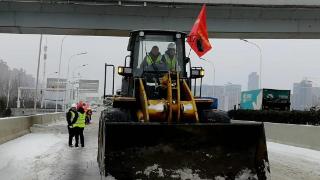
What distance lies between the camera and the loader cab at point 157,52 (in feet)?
34.2

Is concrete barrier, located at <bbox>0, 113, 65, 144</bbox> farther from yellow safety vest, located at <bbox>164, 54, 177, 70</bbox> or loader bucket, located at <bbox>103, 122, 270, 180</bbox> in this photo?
loader bucket, located at <bbox>103, 122, 270, 180</bbox>

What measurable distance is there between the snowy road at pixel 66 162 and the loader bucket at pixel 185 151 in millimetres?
2045

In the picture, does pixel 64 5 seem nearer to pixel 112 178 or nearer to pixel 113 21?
pixel 113 21

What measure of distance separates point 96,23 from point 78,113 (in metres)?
9.44

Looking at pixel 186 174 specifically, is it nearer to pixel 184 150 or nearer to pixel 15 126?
pixel 184 150

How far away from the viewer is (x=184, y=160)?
8.00 m

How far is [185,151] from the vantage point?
8.04m

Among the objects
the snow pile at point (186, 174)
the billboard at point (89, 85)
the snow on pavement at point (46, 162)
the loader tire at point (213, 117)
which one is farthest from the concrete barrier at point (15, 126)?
the billboard at point (89, 85)

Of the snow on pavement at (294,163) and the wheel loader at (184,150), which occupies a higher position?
the wheel loader at (184,150)

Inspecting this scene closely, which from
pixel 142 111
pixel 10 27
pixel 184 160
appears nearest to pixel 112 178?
pixel 184 160

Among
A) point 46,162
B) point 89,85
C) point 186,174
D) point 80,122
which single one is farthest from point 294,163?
point 89,85

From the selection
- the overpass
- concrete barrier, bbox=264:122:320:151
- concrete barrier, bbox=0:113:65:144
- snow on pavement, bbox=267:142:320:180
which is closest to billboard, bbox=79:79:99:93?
concrete barrier, bbox=0:113:65:144

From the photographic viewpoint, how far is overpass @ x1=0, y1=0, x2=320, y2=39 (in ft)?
80.8

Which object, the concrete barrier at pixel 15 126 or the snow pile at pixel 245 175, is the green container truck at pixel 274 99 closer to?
the concrete barrier at pixel 15 126
